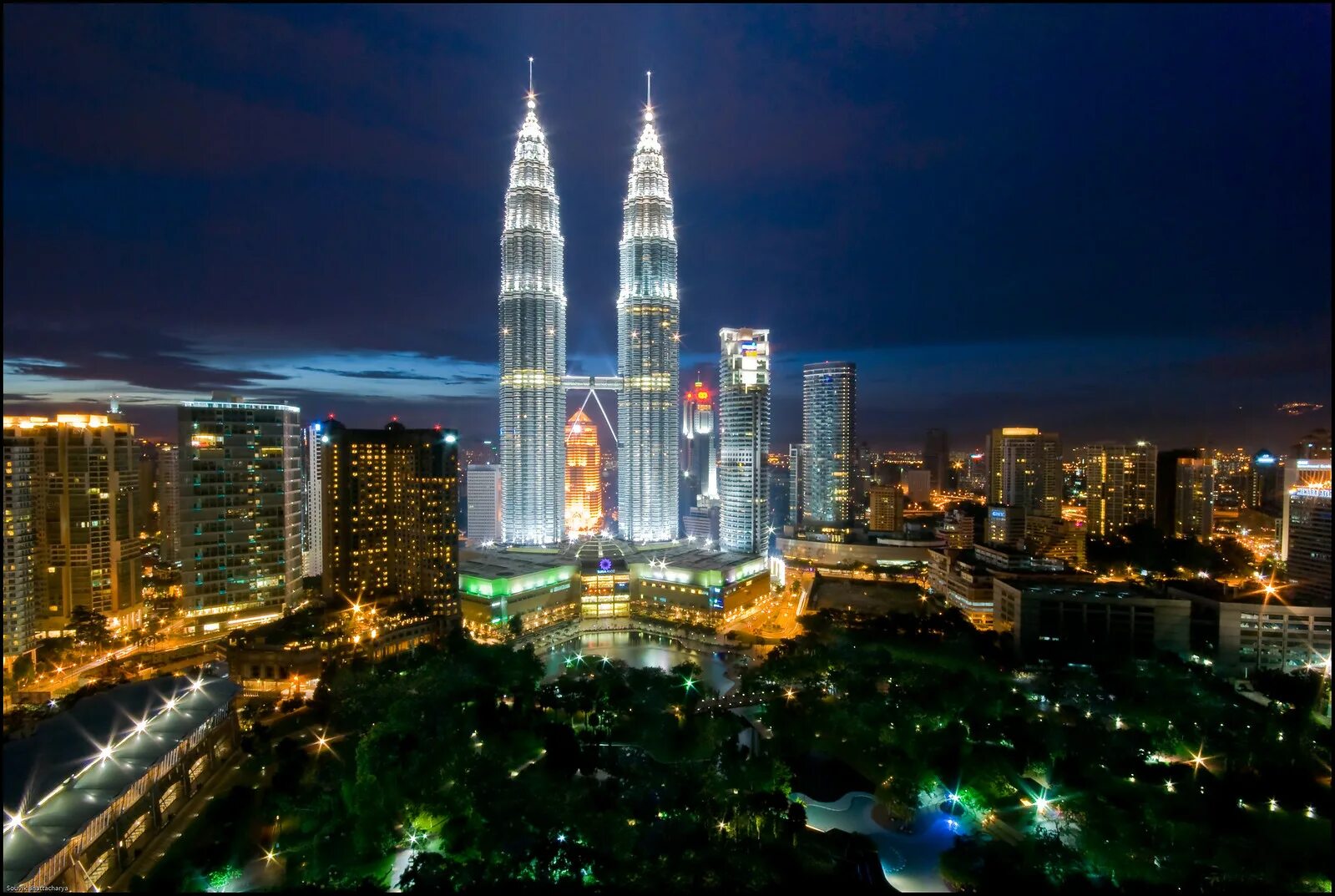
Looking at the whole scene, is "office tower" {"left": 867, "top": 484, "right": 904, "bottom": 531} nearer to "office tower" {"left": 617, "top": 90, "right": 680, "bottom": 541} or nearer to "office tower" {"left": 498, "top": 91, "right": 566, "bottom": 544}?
"office tower" {"left": 617, "top": 90, "right": 680, "bottom": 541}

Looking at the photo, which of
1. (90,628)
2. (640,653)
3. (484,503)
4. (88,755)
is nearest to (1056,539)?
(640,653)

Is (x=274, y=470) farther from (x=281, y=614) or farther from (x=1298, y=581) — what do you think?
(x=1298, y=581)

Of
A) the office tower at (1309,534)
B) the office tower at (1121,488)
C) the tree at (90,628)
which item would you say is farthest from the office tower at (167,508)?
the office tower at (1121,488)

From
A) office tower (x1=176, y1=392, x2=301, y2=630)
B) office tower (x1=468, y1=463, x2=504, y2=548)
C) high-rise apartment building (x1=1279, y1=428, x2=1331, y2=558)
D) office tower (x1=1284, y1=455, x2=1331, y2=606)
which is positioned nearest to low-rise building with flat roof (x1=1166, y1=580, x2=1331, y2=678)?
office tower (x1=1284, y1=455, x2=1331, y2=606)

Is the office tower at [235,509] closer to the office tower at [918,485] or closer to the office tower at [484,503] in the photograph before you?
the office tower at [484,503]

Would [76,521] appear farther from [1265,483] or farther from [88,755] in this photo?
[1265,483]

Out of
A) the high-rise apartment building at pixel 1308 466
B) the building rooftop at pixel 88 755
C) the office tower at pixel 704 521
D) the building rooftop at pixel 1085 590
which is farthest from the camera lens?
the office tower at pixel 704 521

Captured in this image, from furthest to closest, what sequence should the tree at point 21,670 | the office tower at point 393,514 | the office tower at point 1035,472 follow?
the office tower at point 1035,472 → the office tower at point 393,514 → the tree at point 21,670

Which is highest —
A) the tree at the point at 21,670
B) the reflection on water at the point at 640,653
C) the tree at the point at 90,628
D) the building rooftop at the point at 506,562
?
the building rooftop at the point at 506,562

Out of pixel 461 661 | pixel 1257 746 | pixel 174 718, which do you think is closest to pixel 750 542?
pixel 461 661
